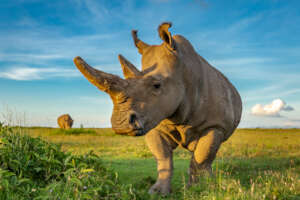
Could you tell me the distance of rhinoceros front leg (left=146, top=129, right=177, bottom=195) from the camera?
14.3 ft

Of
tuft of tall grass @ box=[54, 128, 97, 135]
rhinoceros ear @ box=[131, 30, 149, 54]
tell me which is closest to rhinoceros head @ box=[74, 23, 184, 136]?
rhinoceros ear @ box=[131, 30, 149, 54]

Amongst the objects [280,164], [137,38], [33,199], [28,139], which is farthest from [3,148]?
[280,164]

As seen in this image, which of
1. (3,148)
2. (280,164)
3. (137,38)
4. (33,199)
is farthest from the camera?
(280,164)

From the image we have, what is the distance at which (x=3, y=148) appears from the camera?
3928 mm

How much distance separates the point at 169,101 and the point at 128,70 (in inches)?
24.5

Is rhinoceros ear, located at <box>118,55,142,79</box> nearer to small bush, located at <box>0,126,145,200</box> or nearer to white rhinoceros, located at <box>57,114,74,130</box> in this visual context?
small bush, located at <box>0,126,145,200</box>

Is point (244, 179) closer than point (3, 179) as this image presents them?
No

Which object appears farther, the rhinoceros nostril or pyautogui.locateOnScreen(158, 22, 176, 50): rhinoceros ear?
pyautogui.locateOnScreen(158, 22, 176, 50): rhinoceros ear

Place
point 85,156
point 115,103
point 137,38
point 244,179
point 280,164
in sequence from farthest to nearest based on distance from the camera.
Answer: point 280,164 → point 244,179 → point 137,38 → point 85,156 → point 115,103

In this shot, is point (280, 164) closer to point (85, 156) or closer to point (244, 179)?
point (244, 179)

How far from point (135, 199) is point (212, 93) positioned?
204 centimetres

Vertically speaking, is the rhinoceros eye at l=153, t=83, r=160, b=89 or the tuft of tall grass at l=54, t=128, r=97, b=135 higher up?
the rhinoceros eye at l=153, t=83, r=160, b=89

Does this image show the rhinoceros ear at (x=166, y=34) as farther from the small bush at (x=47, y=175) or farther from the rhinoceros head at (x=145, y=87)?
the small bush at (x=47, y=175)

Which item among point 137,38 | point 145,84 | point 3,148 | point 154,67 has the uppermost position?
point 137,38
